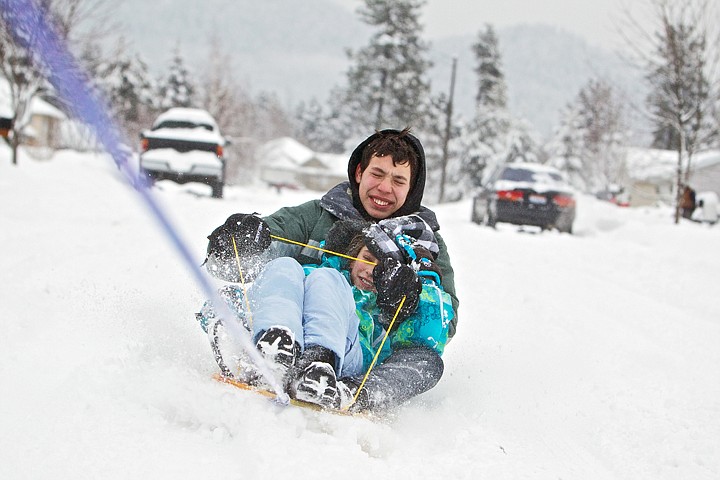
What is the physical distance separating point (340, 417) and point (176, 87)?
39936 millimetres

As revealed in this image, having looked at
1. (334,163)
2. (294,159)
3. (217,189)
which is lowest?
(217,189)

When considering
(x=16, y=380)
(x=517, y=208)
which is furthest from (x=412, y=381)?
(x=517, y=208)

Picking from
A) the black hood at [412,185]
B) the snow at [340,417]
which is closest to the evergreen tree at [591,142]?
the snow at [340,417]

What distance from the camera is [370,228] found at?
2.60 metres

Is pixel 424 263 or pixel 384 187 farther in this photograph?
pixel 384 187

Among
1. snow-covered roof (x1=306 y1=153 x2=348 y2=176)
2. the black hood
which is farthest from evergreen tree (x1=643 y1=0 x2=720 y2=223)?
snow-covered roof (x1=306 y1=153 x2=348 y2=176)

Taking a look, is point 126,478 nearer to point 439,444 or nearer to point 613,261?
point 439,444

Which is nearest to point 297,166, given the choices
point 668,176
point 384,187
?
point 668,176

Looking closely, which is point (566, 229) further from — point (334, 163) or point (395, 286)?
point (334, 163)

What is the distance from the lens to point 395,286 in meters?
2.27

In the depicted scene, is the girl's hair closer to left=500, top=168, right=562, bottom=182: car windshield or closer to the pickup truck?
the pickup truck

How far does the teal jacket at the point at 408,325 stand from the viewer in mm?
2424

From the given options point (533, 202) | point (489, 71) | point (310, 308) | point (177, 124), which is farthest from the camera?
point (489, 71)

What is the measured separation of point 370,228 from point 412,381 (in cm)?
67
